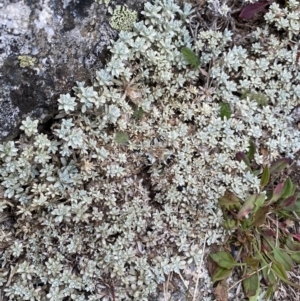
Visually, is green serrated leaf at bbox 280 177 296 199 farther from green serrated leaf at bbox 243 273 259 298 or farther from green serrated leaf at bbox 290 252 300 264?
green serrated leaf at bbox 243 273 259 298

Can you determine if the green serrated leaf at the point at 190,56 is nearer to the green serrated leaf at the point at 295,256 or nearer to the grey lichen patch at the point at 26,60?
the grey lichen patch at the point at 26,60

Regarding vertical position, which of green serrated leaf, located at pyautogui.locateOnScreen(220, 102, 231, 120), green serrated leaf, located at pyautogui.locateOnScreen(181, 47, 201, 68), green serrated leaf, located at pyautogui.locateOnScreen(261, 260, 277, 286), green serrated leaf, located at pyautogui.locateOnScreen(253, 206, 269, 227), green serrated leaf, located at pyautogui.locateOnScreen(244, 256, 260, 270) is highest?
green serrated leaf, located at pyautogui.locateOnScreen(181, 47, 201, 68)

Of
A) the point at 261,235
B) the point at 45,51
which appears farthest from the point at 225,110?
the point at 45,51

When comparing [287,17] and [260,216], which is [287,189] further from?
[287,17]

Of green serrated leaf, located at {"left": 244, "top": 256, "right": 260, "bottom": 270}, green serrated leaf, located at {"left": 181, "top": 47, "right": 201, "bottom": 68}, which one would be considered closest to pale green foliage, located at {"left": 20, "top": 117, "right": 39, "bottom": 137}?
green serrated leaf, located at {"left": 181, "top": 47, "right": 201, "bottom": 68}

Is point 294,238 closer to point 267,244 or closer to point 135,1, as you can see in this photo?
point 267,244

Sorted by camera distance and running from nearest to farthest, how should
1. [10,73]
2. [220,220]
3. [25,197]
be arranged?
[10,73] < [25,197] < [220,220]

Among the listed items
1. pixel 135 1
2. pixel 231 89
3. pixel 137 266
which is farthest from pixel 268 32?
pixel 137 266

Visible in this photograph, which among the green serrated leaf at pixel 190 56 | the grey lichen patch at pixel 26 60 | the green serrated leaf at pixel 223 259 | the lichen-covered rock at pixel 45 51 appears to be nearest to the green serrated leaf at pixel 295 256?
the green serrated leaf at pixel 223 259
